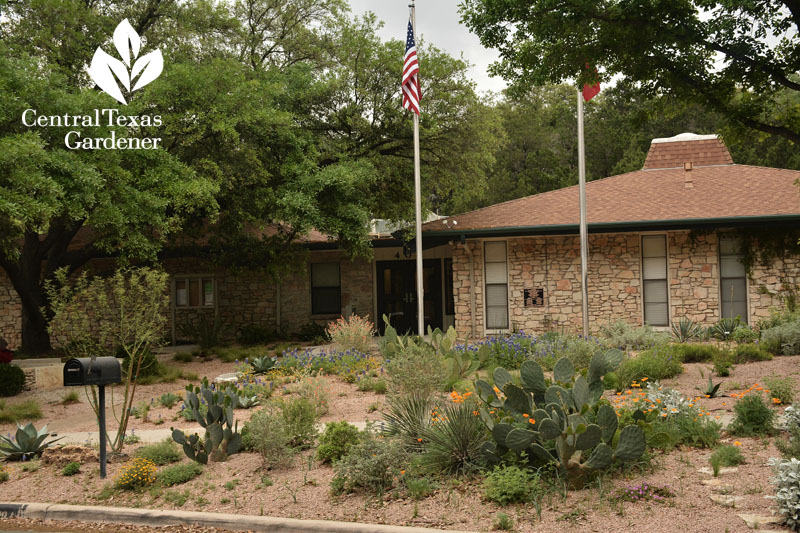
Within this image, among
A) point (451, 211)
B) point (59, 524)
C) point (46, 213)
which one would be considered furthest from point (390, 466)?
point (451, 211)

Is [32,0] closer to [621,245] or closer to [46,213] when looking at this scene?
[46,213]

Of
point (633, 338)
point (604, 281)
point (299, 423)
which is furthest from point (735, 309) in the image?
point (299, 423)

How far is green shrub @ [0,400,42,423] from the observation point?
37.3ft

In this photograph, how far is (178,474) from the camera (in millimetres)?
7477

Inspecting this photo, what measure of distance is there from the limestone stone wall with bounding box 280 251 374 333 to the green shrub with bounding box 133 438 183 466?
43.3 feet

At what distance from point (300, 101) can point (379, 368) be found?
1006cm

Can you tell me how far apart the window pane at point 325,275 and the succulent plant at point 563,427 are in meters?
14.9

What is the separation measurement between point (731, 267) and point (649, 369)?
27.0 ft

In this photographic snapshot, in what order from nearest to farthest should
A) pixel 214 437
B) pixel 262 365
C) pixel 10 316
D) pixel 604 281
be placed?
pixel 214 437, pixel 262 365, pixel 604 281, pixel 10 316

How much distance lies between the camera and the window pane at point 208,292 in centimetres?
2228

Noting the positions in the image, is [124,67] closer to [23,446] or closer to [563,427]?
[23,446]

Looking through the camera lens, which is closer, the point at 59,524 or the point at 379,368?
the point at 59,524

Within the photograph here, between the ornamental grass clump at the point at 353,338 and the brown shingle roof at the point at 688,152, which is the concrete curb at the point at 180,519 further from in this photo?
the brown shingle roof at the point at 688,152

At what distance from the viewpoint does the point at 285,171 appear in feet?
58.5
